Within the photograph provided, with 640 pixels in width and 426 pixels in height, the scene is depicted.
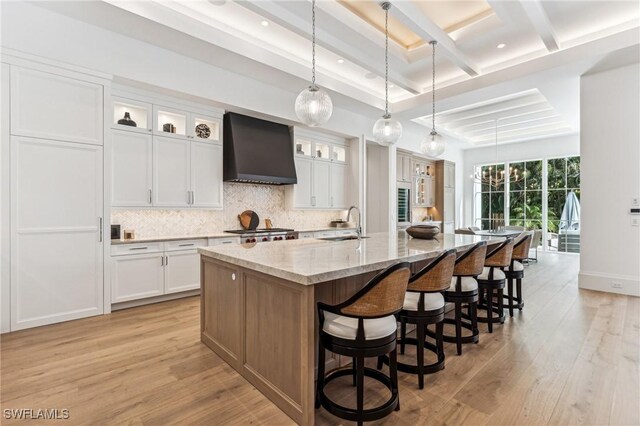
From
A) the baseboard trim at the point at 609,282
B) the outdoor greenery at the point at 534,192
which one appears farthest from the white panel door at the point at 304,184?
the outdoor greenery at the point at 534,192

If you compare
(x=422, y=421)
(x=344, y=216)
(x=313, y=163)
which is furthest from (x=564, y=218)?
(x=422, y=421)

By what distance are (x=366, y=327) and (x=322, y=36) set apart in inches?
147

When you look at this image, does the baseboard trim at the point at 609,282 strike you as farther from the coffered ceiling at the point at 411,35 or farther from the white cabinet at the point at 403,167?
the white cabinet at the point at 403,167

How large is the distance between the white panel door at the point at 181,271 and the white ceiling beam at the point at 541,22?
4992 mm

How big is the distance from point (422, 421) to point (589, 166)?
5.14 metres

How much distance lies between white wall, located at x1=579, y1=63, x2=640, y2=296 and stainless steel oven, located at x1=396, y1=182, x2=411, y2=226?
380cm

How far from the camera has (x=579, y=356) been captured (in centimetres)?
270

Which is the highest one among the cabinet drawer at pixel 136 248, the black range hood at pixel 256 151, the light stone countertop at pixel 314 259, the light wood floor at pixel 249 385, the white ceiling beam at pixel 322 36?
the white ceiling beam at pixel 322 36

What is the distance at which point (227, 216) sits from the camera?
5449 millimetres

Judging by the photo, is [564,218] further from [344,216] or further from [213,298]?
[213,298]

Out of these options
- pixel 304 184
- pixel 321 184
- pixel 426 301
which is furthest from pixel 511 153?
pixel 426 301

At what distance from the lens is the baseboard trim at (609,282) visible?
464cm

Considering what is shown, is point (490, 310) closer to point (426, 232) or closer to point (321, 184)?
point (426, 232)

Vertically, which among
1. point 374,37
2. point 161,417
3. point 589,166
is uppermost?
point 374,37
